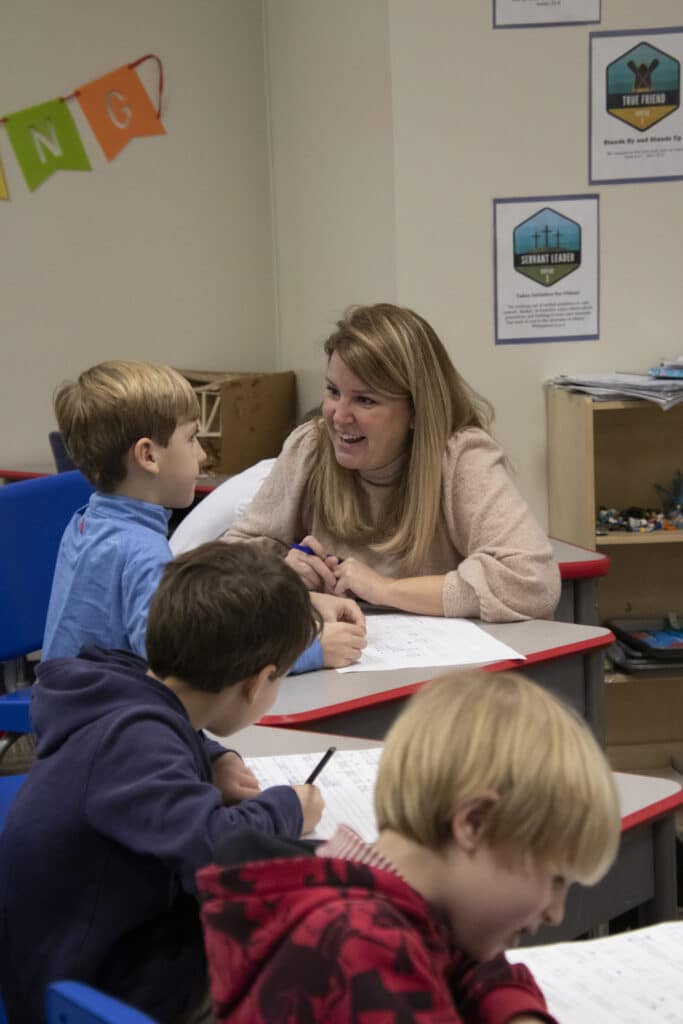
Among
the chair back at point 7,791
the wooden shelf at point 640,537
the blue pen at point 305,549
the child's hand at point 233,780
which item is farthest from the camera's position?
the wooden shelf at point 640,537

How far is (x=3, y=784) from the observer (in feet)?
6.24

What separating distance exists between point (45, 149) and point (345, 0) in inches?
54.1

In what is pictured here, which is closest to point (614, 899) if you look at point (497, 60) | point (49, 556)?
point (49, 556)

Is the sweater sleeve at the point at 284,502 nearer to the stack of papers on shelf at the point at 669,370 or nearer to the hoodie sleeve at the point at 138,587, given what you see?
the hoodie sleeve at the point at 138,587

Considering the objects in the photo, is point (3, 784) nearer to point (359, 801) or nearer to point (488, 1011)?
point (359, 801)

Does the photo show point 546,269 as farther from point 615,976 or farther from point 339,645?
point 615,976

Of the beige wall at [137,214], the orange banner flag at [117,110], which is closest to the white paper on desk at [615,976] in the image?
the beige wall at [137,214]

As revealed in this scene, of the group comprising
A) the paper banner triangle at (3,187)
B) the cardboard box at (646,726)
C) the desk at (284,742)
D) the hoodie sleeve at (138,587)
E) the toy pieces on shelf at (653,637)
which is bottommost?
the cardboard box at (646,726)

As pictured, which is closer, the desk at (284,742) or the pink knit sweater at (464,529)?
the desk at (284,742)

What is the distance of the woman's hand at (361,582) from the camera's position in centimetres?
215

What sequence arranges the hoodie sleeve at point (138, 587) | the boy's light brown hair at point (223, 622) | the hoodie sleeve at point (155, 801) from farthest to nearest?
1. the hoodie sleeve at point (138, 587)
2. the boy's light brown hair at point (223, 622)
3. the hoodie sleeve at point (155, 801)

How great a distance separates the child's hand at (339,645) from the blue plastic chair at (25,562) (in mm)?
709

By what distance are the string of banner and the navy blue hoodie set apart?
3481 millimetres

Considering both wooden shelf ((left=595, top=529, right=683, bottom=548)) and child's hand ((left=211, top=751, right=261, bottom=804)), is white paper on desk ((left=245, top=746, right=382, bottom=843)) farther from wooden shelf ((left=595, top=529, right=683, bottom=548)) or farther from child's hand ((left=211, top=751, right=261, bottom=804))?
wooden shelf ((left=595, top=529, right=683, bottom=548))
